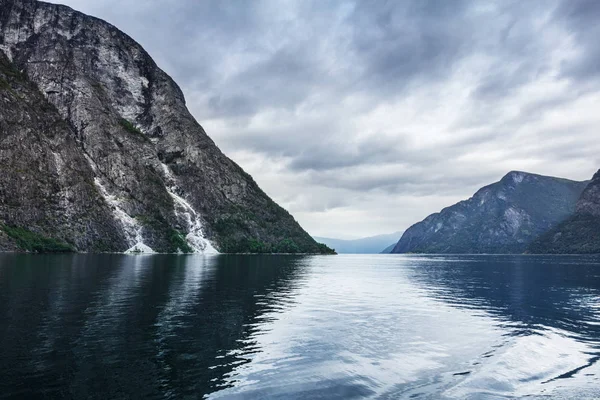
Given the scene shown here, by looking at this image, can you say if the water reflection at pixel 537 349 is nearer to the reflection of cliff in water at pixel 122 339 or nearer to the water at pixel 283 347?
the water at pixel 283 347

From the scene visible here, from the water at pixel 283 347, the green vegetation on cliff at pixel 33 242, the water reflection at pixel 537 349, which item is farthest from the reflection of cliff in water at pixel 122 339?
the green vegetation on cliff at pixel 33 242

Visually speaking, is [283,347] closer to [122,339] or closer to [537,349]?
[122,339]

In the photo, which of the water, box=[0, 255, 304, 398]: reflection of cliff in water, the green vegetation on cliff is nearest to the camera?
box=[0, 255, 304, 398]: reflection of cliff in water

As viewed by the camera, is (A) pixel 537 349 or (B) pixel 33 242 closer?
(A) pixel 537 349

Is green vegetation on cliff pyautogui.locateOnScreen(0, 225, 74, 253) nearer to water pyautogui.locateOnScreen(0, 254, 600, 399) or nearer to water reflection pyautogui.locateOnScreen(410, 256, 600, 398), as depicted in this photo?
water pyautogui.locateOnScreen(0, 254, 600, 399)

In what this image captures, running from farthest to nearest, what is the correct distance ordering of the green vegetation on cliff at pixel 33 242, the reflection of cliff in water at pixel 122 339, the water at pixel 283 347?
the green vegetation on cliff at pixel 33 242, the water at pixel 283 347, the reflection of cliff in water at pixel 122 339

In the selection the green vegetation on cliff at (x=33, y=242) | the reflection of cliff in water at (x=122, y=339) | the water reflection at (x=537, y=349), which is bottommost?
the water reflection at (x=537, y=349)

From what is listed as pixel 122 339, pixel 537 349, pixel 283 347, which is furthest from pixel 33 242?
pixel 537 349

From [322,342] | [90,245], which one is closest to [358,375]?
[322,342]

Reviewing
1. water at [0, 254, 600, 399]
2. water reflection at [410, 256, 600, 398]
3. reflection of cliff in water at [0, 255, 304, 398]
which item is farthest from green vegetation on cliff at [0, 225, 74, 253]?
water reflection at [410, 256, 600, 398]

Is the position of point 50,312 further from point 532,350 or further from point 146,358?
point 532,350

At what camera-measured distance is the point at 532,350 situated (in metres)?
25.4

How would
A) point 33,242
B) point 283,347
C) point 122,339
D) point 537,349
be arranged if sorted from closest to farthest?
point 122,339 → point 283,347 → point 537,349 → point 33,242

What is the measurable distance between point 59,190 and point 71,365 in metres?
188
